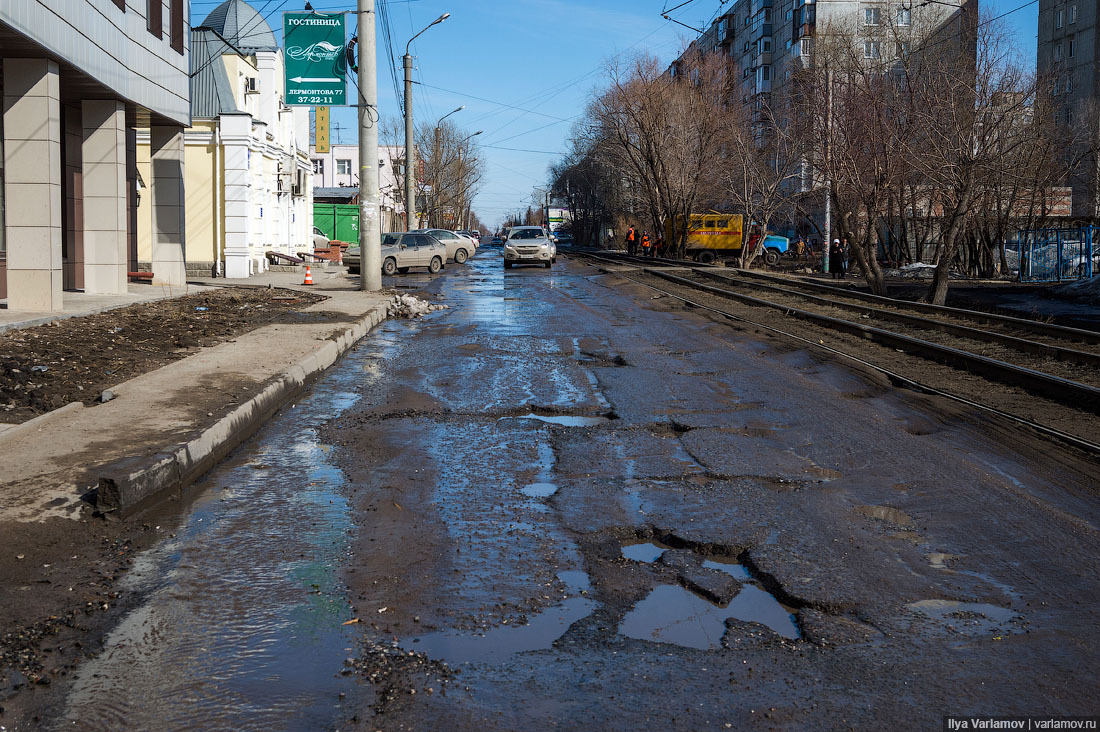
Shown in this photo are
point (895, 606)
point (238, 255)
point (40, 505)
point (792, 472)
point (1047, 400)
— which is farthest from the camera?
point (238, 255)

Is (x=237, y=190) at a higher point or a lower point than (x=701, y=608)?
higher

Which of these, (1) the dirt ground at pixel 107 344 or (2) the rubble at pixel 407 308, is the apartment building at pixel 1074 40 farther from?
(1) the dirt ground at pixel 107 344

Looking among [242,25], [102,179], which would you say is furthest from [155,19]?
[242,25]

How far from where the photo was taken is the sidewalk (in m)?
5.36

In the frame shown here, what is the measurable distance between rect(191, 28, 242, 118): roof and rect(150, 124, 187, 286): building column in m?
7.64

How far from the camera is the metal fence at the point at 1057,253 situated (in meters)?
31.4

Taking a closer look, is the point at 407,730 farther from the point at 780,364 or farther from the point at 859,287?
the point at 859,287

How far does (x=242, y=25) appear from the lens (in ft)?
113

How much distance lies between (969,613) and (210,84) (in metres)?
30.9

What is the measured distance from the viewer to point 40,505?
520 centimetres

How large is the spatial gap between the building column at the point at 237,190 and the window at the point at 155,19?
8.74 m

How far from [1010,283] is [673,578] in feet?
102

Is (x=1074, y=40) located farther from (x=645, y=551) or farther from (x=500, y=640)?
(x=500, y=640)

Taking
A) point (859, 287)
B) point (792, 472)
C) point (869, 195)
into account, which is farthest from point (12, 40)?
point (859, 287)
